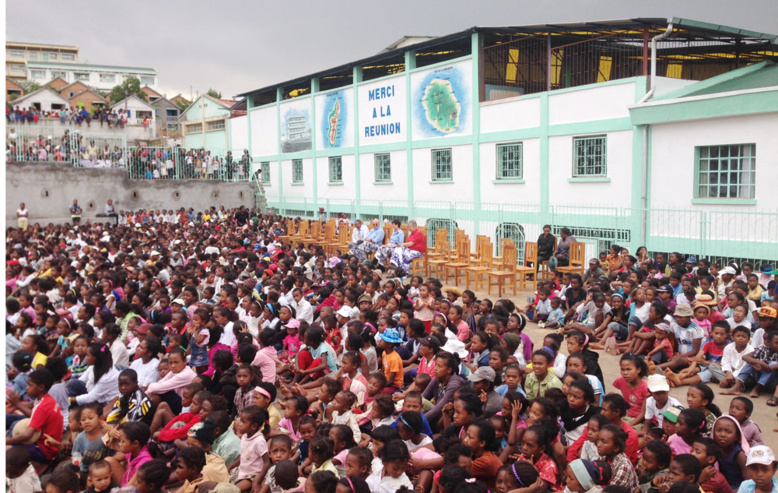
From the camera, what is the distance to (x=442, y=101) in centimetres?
1991

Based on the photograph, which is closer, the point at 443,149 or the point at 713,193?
the point at 713,193

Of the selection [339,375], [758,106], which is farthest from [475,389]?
[758,106]

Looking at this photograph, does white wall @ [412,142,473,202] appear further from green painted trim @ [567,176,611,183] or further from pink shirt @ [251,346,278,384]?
pink shirt @ [251,346,278,384]

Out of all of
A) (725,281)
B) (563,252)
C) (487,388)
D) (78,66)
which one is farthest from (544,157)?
(78,66)

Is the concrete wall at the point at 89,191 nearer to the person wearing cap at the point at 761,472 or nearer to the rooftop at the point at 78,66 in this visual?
the person wearing cap at the point at 761,472

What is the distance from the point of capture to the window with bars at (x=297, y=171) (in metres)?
28.1

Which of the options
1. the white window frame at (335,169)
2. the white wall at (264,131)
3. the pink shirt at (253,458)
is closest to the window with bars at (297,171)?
the white wall at (264,131)

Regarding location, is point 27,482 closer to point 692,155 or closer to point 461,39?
point 692,155

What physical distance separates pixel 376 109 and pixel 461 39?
14.4ft

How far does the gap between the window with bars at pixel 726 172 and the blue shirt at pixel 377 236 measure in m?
7.04

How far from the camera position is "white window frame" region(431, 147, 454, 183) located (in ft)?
65.3

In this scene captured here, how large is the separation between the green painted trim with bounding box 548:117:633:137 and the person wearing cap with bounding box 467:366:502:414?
10300 millimetres

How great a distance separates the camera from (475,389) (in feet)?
20.3

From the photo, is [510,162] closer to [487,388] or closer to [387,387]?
[387,387]
